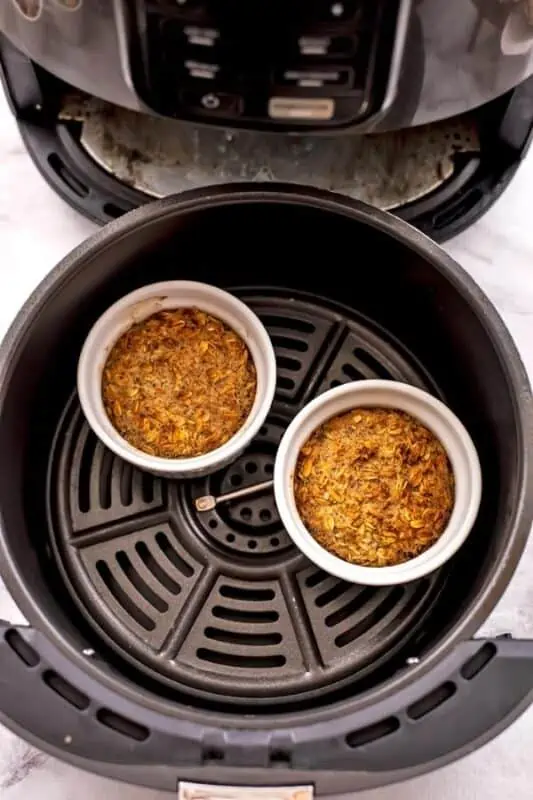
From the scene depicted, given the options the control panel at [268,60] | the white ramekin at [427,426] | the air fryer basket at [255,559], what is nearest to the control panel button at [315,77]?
the control panel at [268,60]

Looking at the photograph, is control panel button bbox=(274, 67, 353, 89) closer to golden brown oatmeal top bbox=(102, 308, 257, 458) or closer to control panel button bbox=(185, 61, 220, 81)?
control panel button bbox=(185, 61, 220, 81)

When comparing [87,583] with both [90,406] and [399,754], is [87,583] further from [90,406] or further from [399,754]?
[399,754]

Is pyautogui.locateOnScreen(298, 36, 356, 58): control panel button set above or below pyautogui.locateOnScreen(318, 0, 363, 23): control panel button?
below

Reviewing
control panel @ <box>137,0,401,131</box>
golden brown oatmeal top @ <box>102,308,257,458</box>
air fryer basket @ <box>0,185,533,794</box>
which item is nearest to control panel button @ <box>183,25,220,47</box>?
control panel @ <box>137,0,401,131</box>

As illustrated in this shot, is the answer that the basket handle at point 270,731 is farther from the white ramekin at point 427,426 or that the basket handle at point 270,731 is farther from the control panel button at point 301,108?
the control panel button at point 301,108

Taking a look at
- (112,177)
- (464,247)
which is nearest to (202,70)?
(112,177)

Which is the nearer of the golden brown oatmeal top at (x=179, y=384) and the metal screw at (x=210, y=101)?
the metal screw at (x=210, y=101)

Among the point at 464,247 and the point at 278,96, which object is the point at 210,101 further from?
the point at 464,247
